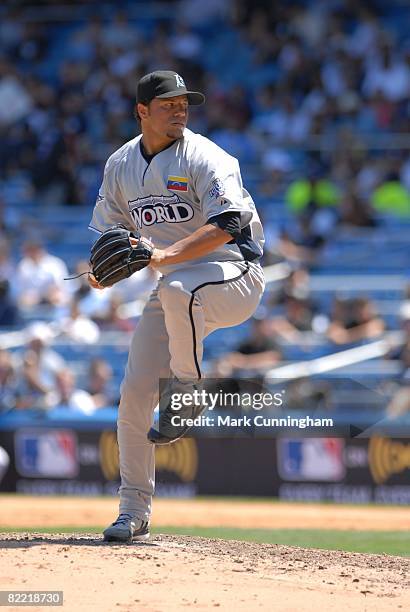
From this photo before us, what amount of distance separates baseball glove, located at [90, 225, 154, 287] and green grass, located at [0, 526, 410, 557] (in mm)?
2755

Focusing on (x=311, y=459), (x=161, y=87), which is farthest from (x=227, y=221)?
(x=311, y=459)

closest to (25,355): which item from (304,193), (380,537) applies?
(304,193)

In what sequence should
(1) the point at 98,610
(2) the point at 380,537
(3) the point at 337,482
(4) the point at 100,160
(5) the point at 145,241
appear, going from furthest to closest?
(4) the point at 100,160, (3) the point at 337,482, (2) the point at 380,537, (5) the point at 145,241, (1) the point at 98,610

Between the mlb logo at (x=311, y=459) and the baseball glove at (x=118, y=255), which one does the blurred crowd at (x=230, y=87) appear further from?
the baseball glove at (x=118, y=255)

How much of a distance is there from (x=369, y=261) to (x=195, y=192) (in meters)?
8.66

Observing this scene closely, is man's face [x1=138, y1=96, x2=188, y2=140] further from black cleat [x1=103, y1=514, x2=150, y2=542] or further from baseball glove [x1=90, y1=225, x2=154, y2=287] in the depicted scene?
black cleat [x1=103, y1=514, x2=150, y2=542]

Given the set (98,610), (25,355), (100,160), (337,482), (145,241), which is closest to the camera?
(98,610)

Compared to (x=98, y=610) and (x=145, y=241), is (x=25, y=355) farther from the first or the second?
(x=98, y=610)

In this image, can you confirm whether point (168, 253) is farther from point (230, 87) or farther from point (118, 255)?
point (230, 87)

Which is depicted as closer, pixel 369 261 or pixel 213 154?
pixel 213 154

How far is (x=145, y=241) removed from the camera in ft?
18.5

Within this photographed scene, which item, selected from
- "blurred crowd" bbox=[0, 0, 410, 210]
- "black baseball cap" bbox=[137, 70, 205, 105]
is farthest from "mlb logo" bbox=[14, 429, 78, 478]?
"black baseball cap" bbox=[137, 70, 205, 105]

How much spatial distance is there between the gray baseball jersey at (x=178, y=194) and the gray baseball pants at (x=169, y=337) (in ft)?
0.65

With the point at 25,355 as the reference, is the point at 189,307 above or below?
below
